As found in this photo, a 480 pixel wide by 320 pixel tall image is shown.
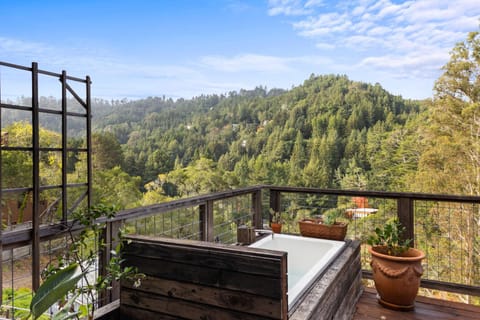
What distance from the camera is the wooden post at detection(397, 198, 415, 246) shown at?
300 cm

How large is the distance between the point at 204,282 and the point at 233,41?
1555 centimetres

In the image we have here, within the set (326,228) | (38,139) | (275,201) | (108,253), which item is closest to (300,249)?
(326,228)

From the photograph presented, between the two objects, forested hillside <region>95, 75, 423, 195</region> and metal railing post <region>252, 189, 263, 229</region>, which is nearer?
metal railing post <region>252, 189, 263, 229</region>

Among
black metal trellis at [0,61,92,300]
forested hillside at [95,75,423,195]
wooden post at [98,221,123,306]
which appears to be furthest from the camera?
forested hillside at [95,75,423,195]

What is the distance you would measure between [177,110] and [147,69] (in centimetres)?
447

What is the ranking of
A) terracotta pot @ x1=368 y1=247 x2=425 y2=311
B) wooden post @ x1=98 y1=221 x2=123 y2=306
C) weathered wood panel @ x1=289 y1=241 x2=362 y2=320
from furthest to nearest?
1. terracotta pot @ x1=368 y1=247 x2=425 y2=311
2. wooden post @ x1=98 y1=221 x2=123 y2=306
3. weathered wood panel @ x1=289 y1=241 x2=362 y2=320

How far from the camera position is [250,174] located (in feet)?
52.4

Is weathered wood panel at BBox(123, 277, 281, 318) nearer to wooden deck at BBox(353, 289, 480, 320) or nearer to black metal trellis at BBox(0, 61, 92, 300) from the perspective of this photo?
black metal trellis at BBox(0, 61, 92, 300)

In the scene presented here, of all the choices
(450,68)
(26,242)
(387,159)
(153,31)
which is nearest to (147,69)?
(153,31)

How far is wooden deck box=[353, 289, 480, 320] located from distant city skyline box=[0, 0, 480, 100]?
7.03 metres

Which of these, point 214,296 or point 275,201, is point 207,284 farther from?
point 275,201

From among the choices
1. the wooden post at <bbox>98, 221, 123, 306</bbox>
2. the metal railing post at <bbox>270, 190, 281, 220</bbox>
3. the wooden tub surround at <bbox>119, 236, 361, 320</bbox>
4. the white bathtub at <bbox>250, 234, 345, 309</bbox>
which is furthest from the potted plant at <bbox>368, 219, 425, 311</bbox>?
the wooden post at <bbox>98, 221, 123, 306</bbox>

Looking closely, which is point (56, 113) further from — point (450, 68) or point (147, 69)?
point (147, 69)

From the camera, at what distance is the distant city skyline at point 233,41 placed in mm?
10297
